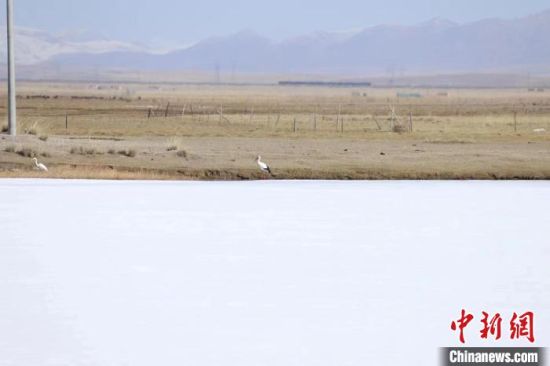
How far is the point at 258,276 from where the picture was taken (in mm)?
13703

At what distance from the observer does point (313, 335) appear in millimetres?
10836

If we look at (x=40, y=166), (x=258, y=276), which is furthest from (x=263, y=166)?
(x=258, y=276)

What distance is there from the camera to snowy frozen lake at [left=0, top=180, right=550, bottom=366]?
34.2 ft

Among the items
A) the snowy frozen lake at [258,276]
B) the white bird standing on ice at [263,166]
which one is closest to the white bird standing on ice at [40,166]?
the snowy frozen lake at [258,276]

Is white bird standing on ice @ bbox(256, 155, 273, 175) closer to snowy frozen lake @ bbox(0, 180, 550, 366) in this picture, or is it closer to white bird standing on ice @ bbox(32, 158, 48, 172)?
white bird standing on ice @ bbox(32, 158, 48, 172)

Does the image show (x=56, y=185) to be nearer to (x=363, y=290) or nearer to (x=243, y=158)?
(x=243, y=158)

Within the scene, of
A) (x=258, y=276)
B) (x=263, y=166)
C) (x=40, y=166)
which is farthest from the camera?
(x=263, y=166)

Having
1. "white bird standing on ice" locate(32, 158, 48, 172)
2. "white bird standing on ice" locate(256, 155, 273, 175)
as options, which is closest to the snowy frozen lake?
"white bird standing on ice" locate(32, 158, 48, 172)

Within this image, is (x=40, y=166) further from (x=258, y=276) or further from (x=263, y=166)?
(x=258, y=276)

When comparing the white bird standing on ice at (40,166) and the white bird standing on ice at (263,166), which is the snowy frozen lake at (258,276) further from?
the white bird standing on ice at (263,166)

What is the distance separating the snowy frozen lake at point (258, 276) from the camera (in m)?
10.4

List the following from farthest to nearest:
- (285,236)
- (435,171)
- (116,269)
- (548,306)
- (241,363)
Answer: (435,171)
(285,236)
(116,269)
(548,306)
(241,363)

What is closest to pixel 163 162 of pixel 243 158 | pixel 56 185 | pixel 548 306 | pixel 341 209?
pixel 243 158

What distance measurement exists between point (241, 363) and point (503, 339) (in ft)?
8.02
